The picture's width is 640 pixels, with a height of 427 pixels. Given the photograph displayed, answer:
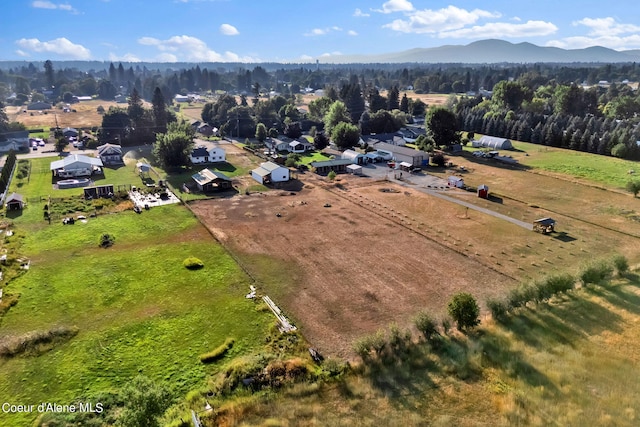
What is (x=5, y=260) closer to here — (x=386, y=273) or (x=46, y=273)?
(x=46, y=273)

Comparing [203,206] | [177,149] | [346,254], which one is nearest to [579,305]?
[346,254]

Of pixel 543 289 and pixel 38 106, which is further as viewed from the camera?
pixel 38 106

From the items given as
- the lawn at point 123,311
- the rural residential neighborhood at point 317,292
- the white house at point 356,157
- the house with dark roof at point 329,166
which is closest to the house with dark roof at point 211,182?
the rural residential neighborhood at point 317,292

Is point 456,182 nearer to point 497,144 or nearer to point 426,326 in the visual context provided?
point 497,144

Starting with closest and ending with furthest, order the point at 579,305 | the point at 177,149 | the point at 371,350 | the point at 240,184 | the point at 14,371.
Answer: the point at 14,371, the point at 371,350, the point at 579,305, the point at 240,184, the point at 177,149

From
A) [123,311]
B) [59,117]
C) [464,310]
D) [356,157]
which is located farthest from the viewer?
[59,117]

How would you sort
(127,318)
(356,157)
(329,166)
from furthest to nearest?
(356,157)
(329,166)
(127,318)

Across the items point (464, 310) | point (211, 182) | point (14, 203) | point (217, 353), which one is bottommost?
point (217, 353)

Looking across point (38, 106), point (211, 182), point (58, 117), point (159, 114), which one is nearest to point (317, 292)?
point (211, 182)

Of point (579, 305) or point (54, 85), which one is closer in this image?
point (579, 305)
